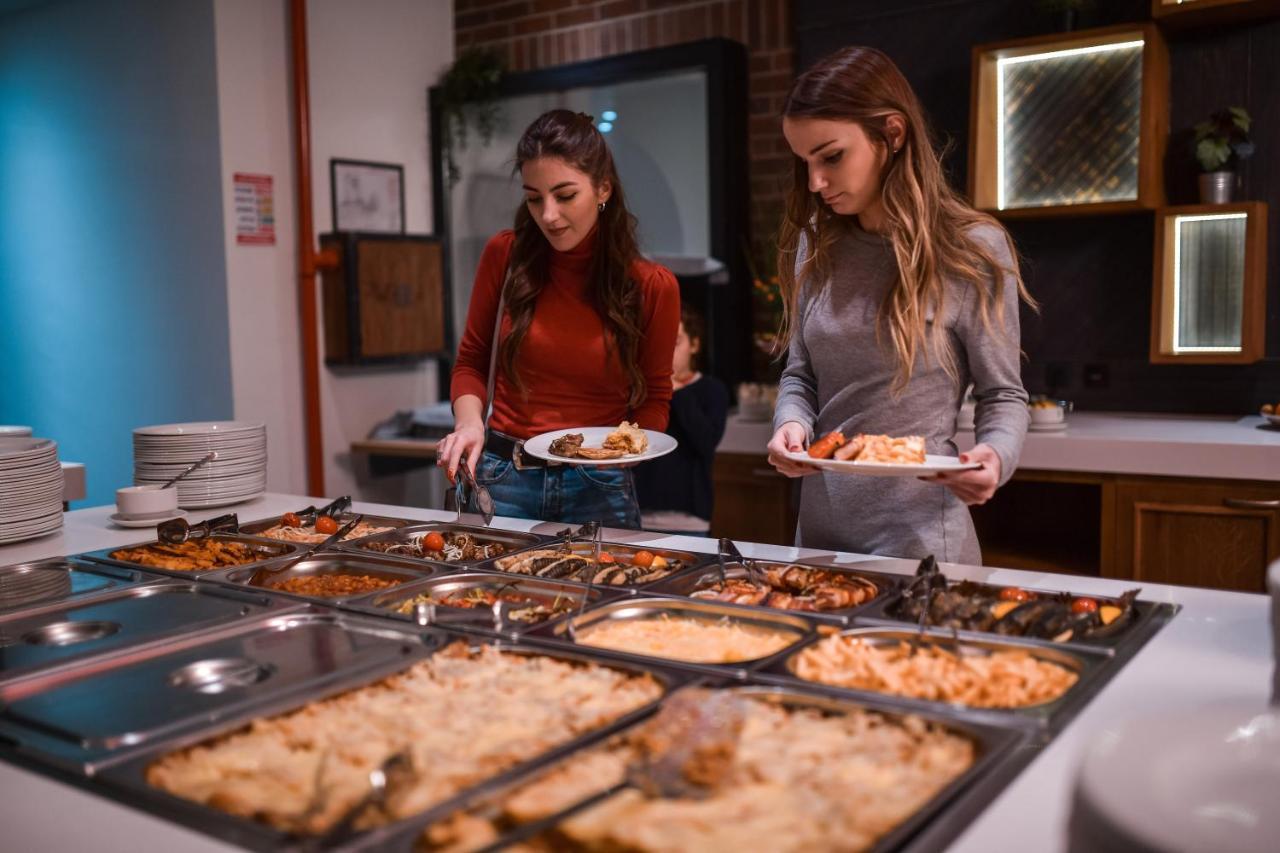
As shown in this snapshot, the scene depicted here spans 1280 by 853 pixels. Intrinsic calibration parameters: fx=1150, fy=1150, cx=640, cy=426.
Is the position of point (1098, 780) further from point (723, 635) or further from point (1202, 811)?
point (723, 635)

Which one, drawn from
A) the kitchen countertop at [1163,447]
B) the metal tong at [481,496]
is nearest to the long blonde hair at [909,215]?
the metal tong at [481,496]

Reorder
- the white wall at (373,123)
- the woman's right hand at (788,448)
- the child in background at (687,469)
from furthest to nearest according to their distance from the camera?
Answer: the white wall at (373,123), the child in background at (687,469), the woman's right hand at (788,448)

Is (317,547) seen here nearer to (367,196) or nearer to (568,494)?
(568,494)

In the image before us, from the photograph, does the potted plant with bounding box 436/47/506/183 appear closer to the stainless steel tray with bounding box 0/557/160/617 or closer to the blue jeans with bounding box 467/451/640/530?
the blue jeans with bounding box 467/451/640/530

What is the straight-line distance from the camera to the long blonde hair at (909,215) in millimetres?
2025

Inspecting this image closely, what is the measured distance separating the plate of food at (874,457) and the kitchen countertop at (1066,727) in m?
0.20

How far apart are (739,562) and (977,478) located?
419 millimetres

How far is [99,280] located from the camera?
5090 mm

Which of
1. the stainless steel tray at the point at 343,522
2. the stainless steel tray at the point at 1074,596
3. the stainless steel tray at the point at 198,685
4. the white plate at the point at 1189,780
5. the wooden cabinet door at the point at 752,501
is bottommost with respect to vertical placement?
the wooden cabinet door at the point at 752,501

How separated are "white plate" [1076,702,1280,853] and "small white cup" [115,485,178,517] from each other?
2.17 m

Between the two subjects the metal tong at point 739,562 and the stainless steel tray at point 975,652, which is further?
the metal tong at point 739,562

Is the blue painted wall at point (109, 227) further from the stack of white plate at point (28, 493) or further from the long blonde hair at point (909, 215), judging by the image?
the long blonde hair at point (909, 215)

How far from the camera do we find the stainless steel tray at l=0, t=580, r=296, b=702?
1.49 metres

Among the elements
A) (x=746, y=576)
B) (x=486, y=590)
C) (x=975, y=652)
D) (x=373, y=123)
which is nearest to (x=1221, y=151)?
(x=746, y=576)
